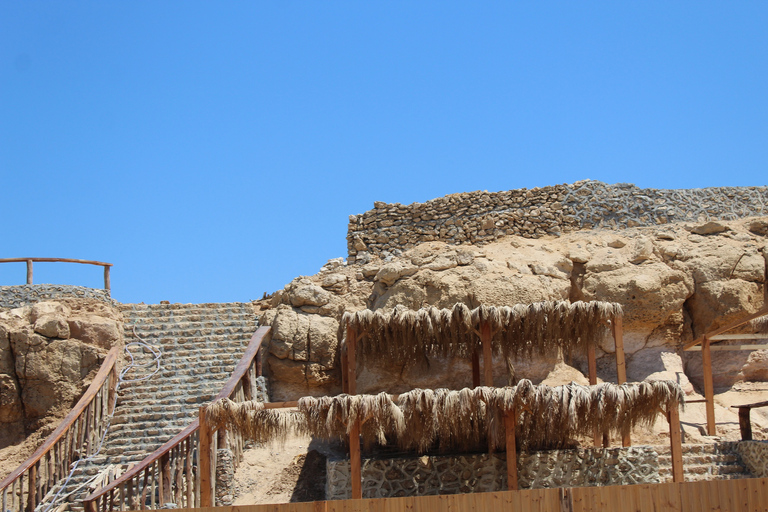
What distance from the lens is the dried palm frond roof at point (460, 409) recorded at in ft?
36.5

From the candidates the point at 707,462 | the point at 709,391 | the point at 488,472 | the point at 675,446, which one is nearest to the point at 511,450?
the point at 488,472

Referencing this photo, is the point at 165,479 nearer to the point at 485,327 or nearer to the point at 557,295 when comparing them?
the point at 485,327

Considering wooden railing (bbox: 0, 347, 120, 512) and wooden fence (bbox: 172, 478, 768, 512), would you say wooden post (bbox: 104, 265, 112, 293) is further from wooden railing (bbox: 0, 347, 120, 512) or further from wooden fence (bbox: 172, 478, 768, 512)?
wooden fence (bbox: 172, 478, 768, 512)

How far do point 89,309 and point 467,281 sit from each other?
7476 millimetres

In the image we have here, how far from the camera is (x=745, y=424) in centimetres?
1374

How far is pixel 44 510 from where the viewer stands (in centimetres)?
1214

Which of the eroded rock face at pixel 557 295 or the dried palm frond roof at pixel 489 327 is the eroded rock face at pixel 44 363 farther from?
the dried palm frond roof at pixel 489 327

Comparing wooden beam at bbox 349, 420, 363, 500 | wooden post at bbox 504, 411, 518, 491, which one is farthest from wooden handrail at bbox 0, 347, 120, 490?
wooden post at bbox 504, 411, 518, 491

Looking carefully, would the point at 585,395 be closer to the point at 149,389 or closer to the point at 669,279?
the point at 669,279

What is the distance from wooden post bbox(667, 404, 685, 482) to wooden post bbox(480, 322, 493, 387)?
2696mm

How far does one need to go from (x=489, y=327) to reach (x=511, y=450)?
8.24 ft

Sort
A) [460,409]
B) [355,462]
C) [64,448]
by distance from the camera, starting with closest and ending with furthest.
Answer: [355,462] < [460,409] < [64,448]

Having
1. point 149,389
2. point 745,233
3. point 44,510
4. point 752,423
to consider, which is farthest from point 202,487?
point 745,233

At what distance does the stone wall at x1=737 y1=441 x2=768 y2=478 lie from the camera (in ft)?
41.5
